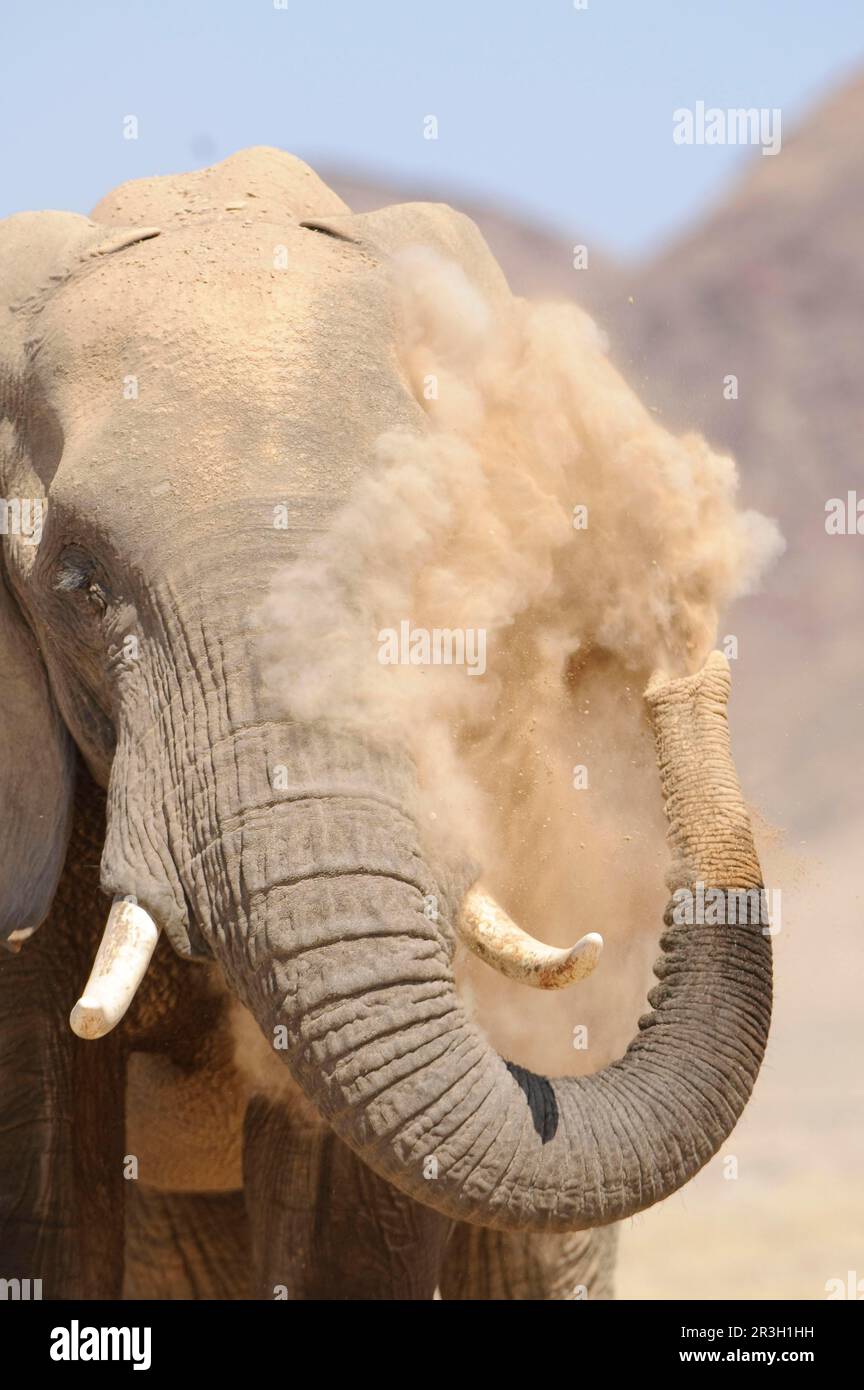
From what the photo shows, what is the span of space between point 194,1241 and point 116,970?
2.63 m

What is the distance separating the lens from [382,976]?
355cm

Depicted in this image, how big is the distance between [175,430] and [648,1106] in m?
1.53

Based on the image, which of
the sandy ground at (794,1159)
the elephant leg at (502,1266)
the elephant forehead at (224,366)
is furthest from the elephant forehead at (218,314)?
the elephant leg at (502,1266)

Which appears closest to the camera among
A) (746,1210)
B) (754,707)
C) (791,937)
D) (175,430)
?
(175,430)

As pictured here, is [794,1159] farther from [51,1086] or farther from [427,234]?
[427,234]

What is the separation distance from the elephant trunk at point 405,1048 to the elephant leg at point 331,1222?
1.23 metres

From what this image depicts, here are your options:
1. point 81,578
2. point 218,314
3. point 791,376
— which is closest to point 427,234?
A: point 218,314

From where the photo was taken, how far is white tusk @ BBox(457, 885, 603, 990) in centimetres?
344

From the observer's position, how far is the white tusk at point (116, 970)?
11.5 ft

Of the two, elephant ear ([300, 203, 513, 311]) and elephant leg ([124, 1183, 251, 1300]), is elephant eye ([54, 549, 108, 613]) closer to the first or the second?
elephant ear ([300, 203, 513, 311])

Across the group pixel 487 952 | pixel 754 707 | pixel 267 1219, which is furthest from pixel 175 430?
pixel 754 707

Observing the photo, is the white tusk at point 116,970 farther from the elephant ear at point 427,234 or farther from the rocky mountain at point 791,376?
the rocky mountain at point 791,376

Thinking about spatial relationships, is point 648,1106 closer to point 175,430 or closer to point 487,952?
point 487,952
